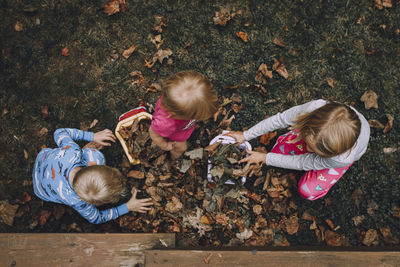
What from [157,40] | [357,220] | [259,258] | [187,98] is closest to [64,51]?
[157,40]

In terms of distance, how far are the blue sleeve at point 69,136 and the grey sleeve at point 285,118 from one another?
5.70ft

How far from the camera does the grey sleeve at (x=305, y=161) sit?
7.78 ft

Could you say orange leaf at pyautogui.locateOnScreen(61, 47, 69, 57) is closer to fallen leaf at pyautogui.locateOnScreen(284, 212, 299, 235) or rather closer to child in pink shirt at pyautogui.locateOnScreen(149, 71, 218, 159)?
child in pink shirt at pyautogui.locateOnScreen(149, 71, 218, 159)

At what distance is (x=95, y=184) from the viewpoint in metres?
2.20

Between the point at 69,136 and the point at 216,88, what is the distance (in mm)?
1732

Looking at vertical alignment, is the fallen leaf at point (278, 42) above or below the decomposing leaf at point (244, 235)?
above

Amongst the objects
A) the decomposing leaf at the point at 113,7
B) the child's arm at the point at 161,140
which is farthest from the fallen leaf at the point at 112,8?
the child's arm at the point at 161,140

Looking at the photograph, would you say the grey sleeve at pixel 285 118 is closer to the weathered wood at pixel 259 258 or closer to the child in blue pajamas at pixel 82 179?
the weathered wood at pixel 259 258

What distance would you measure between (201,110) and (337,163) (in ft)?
4.11

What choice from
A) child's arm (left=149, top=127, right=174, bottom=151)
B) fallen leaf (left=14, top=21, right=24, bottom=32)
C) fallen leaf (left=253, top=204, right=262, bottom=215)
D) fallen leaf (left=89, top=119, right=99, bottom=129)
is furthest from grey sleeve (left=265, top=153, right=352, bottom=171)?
fallen leaf (left=14, top=21, right=24, bottom=32)

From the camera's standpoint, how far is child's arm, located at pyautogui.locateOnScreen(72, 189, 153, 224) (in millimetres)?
2634

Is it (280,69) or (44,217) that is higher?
(280,69)

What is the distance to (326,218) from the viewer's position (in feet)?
10.3

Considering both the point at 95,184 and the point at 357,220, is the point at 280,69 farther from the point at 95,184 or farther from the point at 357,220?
the point at 95,184
